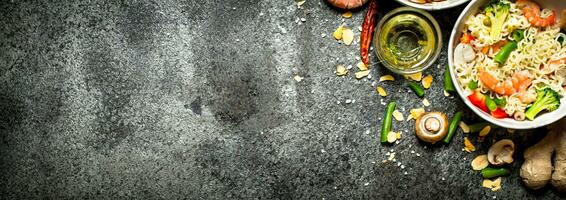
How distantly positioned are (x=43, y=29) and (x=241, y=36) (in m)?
1.13

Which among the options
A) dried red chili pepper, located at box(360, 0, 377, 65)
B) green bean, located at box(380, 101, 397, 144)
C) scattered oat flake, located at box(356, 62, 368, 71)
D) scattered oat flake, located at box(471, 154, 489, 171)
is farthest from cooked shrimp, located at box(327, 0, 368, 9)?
scattered oat flake, located at box(471, 154, 489, 171)

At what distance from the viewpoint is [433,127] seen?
319cm

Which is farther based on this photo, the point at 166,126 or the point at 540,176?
the point at 166,126

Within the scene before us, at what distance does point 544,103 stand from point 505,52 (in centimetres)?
31

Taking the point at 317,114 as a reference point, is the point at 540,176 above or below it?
below

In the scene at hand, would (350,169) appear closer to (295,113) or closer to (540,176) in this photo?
(295,113)

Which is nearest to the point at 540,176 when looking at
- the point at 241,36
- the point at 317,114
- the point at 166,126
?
the point at 317,114

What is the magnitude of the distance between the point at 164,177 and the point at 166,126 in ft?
0.95

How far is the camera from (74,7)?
342 centimetres

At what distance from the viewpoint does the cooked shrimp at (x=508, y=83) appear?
116 inches

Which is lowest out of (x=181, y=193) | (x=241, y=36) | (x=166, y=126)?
(x=181, y=193)

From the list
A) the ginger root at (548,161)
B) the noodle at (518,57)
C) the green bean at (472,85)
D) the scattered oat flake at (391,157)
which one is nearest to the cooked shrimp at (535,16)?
the noodle at (518,57)

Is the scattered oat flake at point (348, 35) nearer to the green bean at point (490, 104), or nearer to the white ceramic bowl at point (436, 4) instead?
the white ceramic bowl at point (436, 4)

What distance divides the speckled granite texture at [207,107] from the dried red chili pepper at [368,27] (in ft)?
0.22
